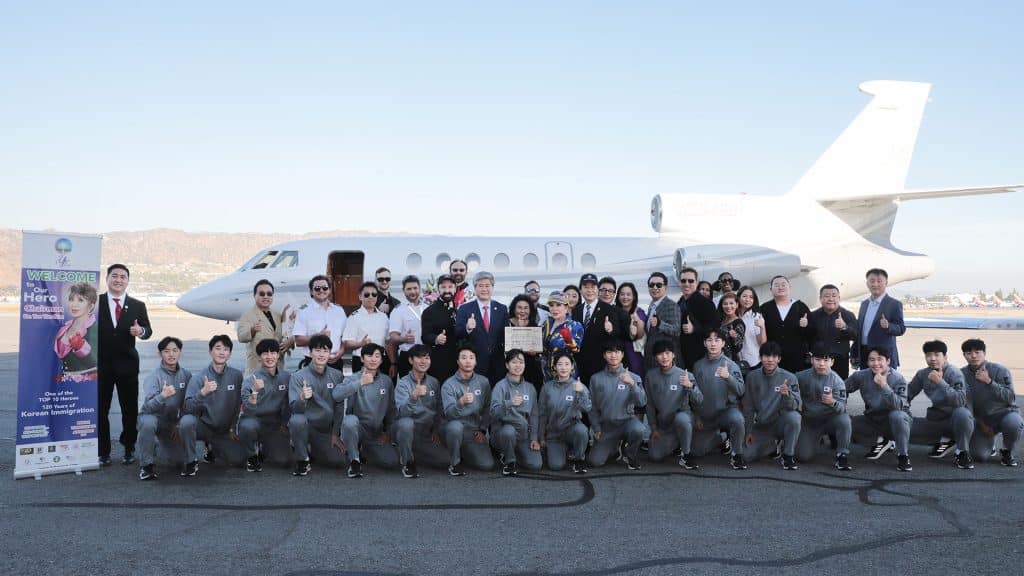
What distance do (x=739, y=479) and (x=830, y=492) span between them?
2.75 ft

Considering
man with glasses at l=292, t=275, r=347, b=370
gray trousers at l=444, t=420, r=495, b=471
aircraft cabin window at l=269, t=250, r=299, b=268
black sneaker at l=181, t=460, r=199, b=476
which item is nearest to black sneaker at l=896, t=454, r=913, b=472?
gray trousers at l=444, t=420, r=495, b=471

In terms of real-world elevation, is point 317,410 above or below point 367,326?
below

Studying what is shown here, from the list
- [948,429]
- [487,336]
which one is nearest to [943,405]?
[948,429]

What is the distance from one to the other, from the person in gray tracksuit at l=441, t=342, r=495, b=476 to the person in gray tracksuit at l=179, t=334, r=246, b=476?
216cm

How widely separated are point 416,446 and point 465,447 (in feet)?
1.72

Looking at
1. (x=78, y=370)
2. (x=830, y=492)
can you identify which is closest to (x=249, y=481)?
(x=78, y=370)

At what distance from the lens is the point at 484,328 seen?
8258 millimetres

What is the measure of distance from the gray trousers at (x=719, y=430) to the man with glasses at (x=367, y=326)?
3756 millimetres

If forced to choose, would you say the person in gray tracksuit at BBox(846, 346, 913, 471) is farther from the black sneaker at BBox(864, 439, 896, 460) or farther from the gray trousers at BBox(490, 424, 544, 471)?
the gray trousers at BBox(490, 424, 544, 471)

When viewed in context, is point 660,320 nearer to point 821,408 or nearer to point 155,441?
point 821,408

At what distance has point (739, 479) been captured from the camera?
7.09 metres

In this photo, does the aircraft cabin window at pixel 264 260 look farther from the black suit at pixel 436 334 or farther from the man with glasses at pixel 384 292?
the black suit at pixel 436 334

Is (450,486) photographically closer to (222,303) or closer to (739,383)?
(739,383)

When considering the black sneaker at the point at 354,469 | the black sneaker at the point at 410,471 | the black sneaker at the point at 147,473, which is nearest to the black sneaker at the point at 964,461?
the black sneaker at the point at 410,471
